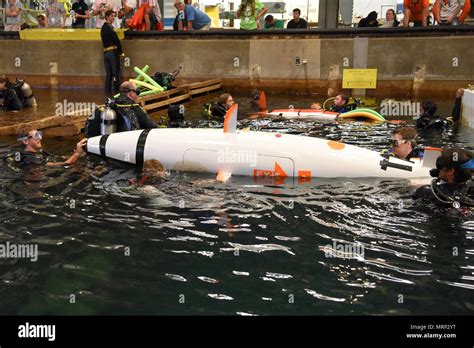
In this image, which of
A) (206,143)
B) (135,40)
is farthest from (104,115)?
(135,40)

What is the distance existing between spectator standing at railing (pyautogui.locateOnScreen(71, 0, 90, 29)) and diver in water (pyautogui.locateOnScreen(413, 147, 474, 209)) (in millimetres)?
16295

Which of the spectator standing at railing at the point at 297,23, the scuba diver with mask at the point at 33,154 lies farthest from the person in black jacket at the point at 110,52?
the scuba diver with mask at the point at 33,154

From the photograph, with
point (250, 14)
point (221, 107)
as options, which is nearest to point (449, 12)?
point (250, 14)

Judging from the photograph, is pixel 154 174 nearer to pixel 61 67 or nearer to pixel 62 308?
pixel 62 308

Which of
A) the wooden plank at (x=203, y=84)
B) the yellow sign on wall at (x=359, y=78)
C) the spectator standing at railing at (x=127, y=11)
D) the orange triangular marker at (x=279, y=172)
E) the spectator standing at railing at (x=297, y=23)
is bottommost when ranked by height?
the orange triangular marker at (x=279, y=172)

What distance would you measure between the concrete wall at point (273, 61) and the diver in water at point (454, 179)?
10.9 metres

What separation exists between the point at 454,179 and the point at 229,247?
2582mm

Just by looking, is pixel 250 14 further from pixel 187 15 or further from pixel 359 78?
pixel 359 78

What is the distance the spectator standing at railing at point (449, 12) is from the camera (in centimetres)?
1534

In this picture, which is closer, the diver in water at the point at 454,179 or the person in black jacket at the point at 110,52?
the diver in water at the point at 454,179

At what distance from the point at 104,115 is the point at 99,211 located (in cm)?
297

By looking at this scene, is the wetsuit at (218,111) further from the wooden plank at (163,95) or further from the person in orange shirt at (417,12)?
the person in orange shirt at (417,12)

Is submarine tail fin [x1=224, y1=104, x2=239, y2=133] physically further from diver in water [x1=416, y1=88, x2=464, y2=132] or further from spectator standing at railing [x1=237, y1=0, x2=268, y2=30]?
spectator standing at railing [x1=237, y1=0, x2=268, y2=30]
